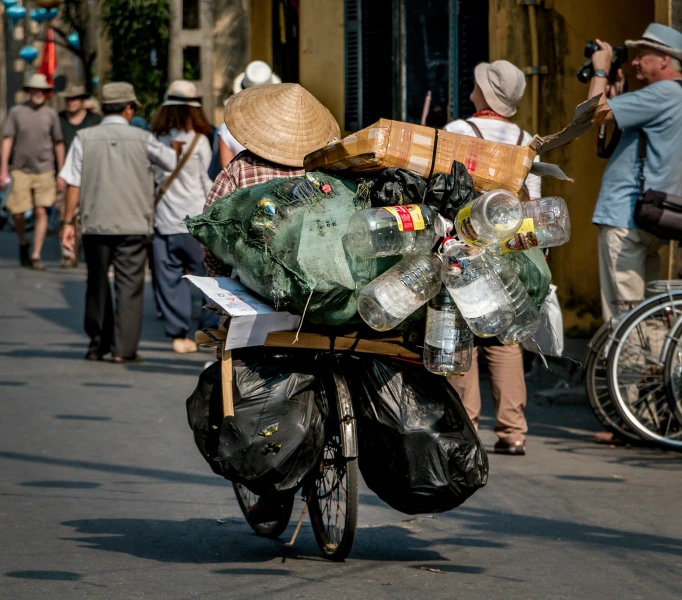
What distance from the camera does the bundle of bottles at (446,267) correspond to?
494 centimetres

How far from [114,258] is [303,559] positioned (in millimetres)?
6090

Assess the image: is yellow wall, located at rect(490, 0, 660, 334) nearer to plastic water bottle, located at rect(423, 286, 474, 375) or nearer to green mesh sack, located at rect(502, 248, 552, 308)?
green mesh sack, located at rect(502, 248, 552, 308)

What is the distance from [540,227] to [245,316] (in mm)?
1089

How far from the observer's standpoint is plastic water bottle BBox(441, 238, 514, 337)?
4980 millimetres

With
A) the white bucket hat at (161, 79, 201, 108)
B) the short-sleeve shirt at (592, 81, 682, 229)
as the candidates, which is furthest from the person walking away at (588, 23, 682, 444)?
the white bucket hat at (161, 79, 201, 108)

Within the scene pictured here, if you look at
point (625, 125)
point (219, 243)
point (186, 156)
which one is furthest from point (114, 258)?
point (219, 243)

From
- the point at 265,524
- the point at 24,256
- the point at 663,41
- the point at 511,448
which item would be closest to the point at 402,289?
the point at 265,524

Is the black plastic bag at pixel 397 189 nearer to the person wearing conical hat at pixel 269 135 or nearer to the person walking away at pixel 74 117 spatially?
the person wearing conical hat at pixel 269 135

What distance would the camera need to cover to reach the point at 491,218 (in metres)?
4.96

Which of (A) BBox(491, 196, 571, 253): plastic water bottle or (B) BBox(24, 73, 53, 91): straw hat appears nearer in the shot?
(A) BBox(491, 196, 571, 253): plastic water bottle

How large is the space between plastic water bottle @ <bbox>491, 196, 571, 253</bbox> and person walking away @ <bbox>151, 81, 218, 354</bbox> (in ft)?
18.7

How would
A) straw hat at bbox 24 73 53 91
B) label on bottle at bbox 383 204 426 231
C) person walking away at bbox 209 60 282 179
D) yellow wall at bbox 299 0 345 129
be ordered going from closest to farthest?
label on bottle at bbox 383 204 426 231, person walking away at bbox 209 60 282 179, yellow wall at bbox 299 0 345 129, straw hat at bbox 24 73 53 91

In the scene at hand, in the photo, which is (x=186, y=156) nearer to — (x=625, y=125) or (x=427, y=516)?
(x=625, y=125)

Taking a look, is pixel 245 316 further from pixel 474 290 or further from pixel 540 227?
pixel 540 227
